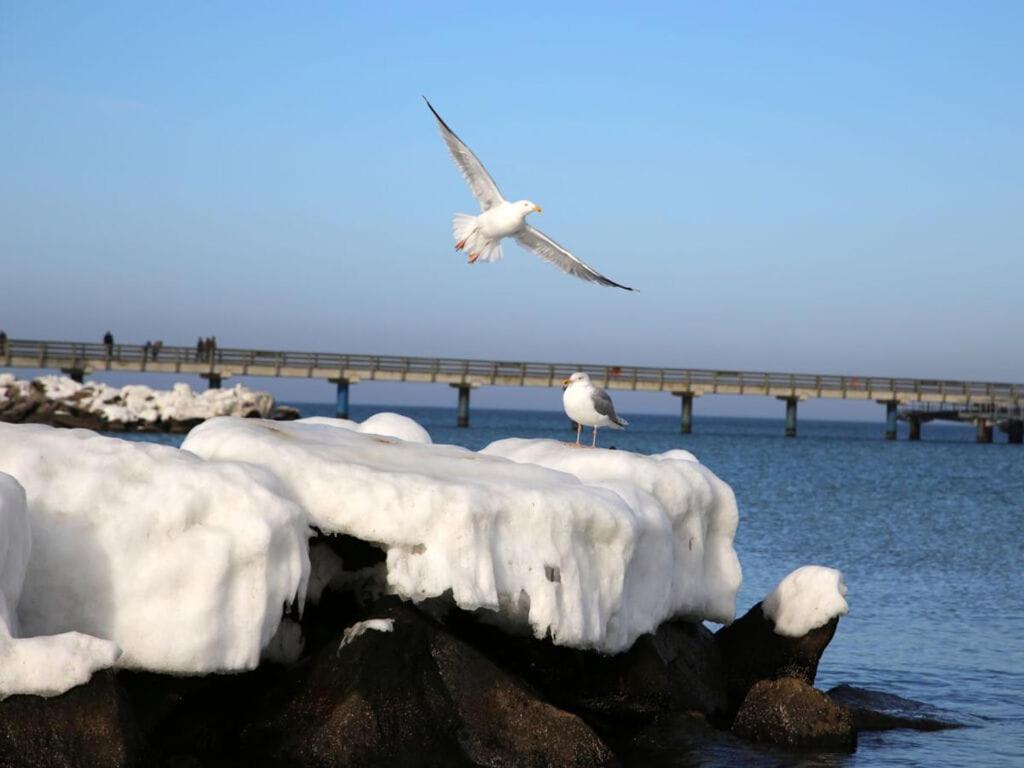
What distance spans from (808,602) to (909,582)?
406 inches

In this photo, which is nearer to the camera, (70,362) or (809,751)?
(809,751)

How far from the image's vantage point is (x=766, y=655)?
36.8ft

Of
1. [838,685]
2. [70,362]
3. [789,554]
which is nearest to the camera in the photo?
[838,685]

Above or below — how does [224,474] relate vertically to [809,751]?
above

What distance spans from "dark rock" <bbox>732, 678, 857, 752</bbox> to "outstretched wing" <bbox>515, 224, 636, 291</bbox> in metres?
5.20

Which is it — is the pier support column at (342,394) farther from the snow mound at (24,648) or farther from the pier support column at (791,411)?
the snow mound at (24,648)

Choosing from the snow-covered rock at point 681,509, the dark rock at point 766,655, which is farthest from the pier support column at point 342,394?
the dark rock at point 766,655

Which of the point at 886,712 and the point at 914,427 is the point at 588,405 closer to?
the point at 886,712

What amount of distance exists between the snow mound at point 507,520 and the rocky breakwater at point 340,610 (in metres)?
0.02

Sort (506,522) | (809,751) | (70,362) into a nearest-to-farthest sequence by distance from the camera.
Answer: (506,522) < (809,751) < (70,362)

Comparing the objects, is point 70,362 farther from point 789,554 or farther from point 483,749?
point 483,749

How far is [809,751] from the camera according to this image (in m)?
9.99

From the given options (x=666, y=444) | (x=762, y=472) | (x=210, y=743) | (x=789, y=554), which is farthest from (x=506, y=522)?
(x=666, y=444)

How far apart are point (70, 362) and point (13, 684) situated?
194ft
